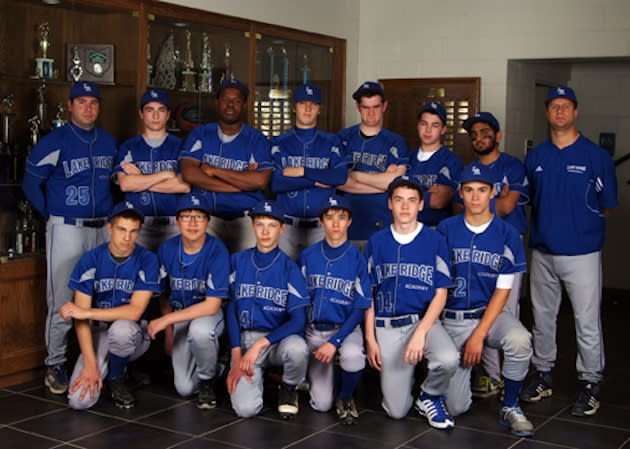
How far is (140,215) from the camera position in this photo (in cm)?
486

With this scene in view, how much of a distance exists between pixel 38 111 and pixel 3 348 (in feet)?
4.46

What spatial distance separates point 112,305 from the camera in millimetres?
4914

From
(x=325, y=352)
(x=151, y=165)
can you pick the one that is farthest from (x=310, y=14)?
(x=325, y=352)

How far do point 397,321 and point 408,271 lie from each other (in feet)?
→ 0.85

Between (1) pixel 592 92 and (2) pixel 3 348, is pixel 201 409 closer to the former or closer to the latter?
(2) pixel 3 348

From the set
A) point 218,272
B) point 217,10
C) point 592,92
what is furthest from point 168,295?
point 592,92

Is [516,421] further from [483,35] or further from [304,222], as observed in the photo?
[483,35]

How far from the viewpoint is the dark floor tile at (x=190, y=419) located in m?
4.45

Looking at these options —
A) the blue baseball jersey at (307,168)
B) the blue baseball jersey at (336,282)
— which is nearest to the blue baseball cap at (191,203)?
the blue baseball jersey at (307,168)

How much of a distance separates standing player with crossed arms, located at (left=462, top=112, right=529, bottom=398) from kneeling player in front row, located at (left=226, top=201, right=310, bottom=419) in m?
1.06

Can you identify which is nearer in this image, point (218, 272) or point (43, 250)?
point (218, 272)

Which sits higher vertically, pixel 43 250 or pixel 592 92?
pixel 592 92

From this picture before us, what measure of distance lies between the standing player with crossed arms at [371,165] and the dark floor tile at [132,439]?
5.52 feet

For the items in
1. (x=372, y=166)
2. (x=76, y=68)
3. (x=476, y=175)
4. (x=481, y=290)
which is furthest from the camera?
(x=76, y=68)
